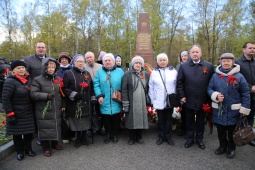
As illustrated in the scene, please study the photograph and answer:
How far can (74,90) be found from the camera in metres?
4.00

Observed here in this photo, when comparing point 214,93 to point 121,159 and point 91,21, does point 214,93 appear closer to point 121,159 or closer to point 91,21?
point 121,159

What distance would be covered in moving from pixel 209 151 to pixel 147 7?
2519 centimetres

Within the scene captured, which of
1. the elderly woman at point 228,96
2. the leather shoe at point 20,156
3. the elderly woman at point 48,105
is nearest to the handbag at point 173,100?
the elderly woman at point 228,96

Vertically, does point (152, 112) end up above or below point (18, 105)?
below

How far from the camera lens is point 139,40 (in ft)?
50.9

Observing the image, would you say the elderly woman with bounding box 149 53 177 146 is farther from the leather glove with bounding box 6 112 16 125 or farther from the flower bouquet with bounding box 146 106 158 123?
the leather glove with bounding box 6 112 16 125

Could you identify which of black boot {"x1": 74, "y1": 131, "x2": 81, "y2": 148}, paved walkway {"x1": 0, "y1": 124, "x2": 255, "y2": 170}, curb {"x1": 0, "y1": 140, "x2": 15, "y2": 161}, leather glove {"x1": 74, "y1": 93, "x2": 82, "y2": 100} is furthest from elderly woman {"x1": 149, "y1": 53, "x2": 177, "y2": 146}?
curb {"x1": 0, "y1": 140, "x2": 15, "y2": 161}

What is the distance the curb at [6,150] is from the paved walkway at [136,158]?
0.09 m

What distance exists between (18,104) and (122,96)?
1.90 metres

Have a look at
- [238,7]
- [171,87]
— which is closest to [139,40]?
[171,87]

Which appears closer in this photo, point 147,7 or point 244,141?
point 244,141

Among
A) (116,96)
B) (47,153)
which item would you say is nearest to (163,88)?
(116,96)

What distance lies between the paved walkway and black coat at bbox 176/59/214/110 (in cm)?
91

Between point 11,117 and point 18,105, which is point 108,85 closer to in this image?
point 18,105
